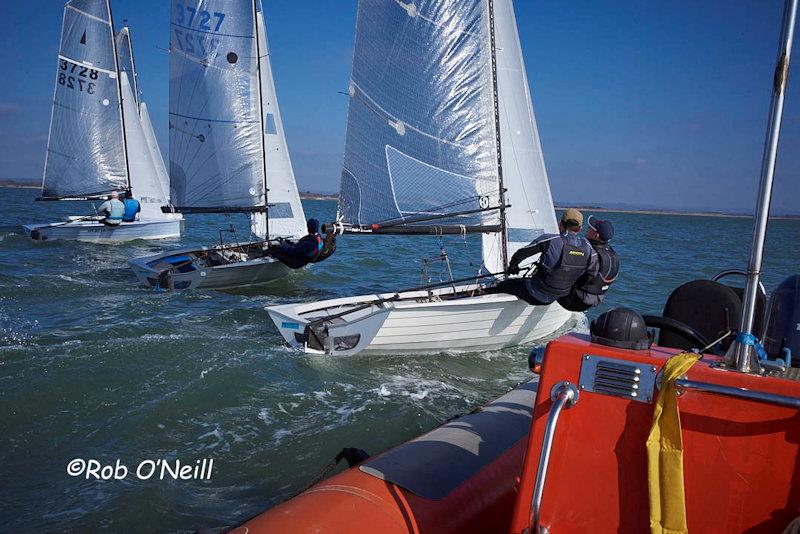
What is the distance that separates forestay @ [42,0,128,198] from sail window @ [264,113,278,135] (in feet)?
26.1

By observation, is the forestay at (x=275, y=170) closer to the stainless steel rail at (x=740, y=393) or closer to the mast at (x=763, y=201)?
the mast at (x=763, y=201)

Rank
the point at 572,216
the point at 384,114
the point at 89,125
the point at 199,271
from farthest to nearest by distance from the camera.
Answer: the point at 89,125, the point at 199,271, the point at 384,114, the point at 572,216

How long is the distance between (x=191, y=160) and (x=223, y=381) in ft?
29.9

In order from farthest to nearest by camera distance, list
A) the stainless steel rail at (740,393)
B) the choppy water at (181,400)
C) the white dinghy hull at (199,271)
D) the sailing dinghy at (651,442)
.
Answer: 1. the white dinghy hull at (199,271)
2. the choppy water at (181,400)
3. the sailing dinghy at (651,442)
4. the stainless steel rail at (740,393)

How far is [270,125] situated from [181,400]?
9658 millimetres

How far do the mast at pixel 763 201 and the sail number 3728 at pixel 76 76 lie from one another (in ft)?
68.6

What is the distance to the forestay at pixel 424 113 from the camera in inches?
344

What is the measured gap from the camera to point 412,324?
768 cm

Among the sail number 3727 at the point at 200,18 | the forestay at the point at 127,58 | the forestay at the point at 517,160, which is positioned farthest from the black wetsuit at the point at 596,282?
the forestay at the point at 127,58

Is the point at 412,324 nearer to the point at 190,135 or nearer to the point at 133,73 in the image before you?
the point at 190,135

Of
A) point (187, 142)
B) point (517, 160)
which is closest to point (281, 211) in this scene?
point (187, 142)

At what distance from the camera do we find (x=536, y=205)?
936 centimetres

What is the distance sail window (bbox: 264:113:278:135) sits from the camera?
14.6 meters

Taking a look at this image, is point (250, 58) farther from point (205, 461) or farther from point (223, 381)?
point (205, 461)
